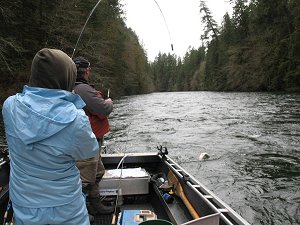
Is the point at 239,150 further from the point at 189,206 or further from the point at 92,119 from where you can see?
the point at 92,119

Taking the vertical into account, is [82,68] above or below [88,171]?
above

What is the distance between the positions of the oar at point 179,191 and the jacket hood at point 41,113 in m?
2.27

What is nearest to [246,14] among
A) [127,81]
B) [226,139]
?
[127,81]

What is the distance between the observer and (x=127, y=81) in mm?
51062

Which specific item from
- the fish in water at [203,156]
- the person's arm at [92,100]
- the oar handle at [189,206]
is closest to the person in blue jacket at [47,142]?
the person's arm at [92,100]

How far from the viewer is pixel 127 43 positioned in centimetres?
4838

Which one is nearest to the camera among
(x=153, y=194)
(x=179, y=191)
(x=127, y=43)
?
(x=179, y=191)

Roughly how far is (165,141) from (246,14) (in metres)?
49.7

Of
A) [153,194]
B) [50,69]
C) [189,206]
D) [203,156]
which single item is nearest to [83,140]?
[50,69]

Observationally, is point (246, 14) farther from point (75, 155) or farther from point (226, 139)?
point (75, 155)

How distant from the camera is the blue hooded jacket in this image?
1.81 metres

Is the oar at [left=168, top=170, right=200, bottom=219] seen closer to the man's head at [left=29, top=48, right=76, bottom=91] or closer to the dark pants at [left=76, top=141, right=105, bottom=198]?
the dark pants at [left=76, top=141, right=105, bottom=198]

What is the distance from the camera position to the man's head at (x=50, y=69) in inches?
74.9

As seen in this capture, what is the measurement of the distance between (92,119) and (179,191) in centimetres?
153
